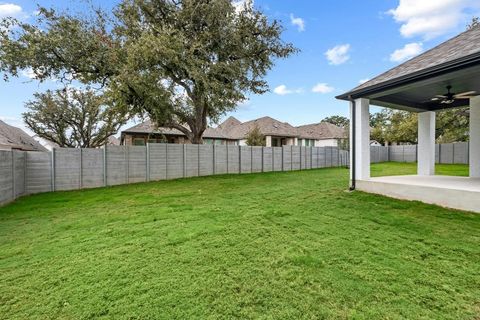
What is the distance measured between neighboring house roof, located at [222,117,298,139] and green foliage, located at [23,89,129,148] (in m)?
12.3

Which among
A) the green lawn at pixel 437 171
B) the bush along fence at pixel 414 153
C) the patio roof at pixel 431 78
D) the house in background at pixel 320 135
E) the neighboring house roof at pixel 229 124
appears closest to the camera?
the patio roof at pixel 431 78

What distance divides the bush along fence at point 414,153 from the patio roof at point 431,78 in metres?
12.2

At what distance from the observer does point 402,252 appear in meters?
3.21

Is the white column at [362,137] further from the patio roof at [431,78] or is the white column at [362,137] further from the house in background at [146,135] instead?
the house in background at [146,135]

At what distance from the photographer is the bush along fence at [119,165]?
26.1ft

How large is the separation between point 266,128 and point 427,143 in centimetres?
1802

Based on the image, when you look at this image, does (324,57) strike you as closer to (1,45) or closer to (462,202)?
(462,202)

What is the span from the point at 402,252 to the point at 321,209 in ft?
7.45

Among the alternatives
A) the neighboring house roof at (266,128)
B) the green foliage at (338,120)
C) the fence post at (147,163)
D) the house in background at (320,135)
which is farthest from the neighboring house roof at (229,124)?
the green foliage at (338,120)

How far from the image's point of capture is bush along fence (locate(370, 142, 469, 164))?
17516mm

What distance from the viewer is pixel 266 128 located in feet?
85.6

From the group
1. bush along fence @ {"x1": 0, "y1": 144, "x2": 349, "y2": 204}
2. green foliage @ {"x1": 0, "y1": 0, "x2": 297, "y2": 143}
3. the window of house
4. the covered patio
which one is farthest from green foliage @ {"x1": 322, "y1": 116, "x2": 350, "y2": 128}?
the covered patio

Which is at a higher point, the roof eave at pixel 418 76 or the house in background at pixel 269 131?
the house in background at pixel 269 131

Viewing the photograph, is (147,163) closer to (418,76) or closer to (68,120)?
(418,76)
